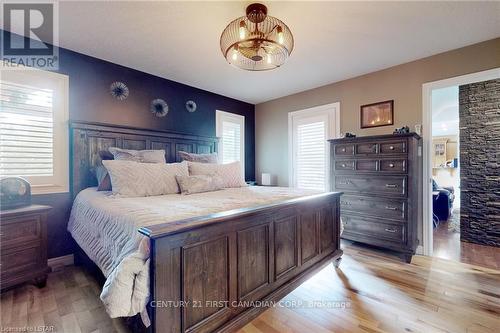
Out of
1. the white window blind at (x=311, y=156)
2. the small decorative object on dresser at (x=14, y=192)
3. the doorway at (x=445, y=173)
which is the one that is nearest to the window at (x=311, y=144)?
the white window blind at (x=311, y=156)

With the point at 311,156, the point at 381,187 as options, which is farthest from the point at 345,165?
the point at 311,156

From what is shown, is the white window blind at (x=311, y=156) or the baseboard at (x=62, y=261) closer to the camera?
the baseboard at (x=62, y=261)

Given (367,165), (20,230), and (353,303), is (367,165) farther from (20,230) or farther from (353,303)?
(20,230)

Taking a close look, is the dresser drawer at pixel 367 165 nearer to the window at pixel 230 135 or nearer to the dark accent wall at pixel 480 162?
the dark accent wall at pixel 480 162

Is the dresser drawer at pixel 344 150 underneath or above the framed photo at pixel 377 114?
underneath

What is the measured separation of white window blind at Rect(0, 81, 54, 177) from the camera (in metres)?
2.29

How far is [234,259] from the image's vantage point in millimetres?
1500

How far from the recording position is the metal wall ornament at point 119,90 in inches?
120

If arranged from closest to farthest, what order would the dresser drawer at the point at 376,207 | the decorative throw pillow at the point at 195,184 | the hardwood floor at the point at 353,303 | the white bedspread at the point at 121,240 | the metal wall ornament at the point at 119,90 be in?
the white bedspread at the point at 121,240
the hardwood floor at the point at 353,303
the decorative throw pillow at the point at 195,184
the dresser drawer at the point at 376,207
the metal wall ornament at the point at 119,90

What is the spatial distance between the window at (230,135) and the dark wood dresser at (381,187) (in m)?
2.02

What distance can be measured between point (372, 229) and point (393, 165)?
0.86 meters

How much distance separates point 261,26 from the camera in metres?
1.98


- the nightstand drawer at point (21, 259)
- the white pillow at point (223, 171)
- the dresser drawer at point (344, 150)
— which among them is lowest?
the nightstand drawer at point (21, 259)

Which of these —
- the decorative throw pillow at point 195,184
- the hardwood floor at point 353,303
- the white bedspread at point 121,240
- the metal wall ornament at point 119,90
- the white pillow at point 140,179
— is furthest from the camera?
the metal wall ornament at point 119,90
